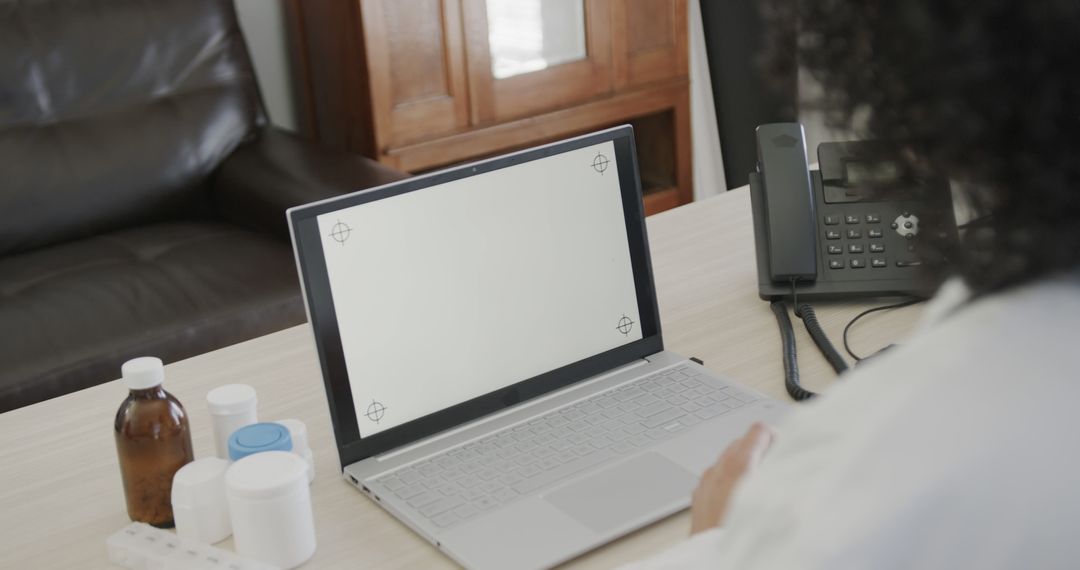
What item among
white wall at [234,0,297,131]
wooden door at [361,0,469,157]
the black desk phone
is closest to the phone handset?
the black desk phone

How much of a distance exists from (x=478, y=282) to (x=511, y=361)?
3.4 inches

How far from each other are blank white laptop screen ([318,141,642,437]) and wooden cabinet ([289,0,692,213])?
1.62 meters

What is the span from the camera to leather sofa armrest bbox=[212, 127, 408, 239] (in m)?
2.33

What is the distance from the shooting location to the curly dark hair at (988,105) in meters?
0.43

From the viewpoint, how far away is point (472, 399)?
1.09m

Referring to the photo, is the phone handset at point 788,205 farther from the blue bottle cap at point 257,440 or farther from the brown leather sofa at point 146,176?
the brown leather sofa at point 146,176

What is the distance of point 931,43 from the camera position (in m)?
0.45

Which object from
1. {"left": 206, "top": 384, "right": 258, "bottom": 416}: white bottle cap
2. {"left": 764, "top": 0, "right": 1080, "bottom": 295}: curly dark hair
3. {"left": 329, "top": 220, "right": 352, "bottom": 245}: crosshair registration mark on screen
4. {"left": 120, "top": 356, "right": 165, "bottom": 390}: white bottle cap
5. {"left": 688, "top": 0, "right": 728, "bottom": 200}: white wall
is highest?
{"left": 764, "top": 0, "right": 1080, "bottom": 295}: curly dark hair

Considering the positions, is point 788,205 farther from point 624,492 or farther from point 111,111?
point 111,111

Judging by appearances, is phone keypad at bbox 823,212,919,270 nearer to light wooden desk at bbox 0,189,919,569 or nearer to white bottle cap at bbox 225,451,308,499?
light wooden desk at bbox 0,189,919,569

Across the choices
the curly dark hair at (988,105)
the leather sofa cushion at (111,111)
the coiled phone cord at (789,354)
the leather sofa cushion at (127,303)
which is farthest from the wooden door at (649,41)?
the curly dark hair at (988,105)

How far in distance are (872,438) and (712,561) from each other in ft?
0.40

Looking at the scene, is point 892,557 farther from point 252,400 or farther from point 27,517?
point 27,517

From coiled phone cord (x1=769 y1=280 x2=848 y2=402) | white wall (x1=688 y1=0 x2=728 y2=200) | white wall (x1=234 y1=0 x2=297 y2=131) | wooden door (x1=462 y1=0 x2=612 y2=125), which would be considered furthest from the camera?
white wall (x1=688 y1=0 x2=728 y2=200)
